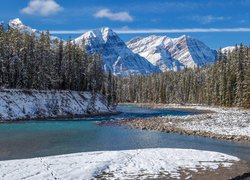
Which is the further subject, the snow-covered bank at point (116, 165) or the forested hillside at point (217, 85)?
the forested hillside at point (217, 85)

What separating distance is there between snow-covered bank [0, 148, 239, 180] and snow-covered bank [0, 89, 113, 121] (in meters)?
50.9

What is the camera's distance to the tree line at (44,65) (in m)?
91.6

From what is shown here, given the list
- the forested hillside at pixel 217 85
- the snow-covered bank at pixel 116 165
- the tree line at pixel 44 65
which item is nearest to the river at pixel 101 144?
the snow-covered bank at pixel 116 165

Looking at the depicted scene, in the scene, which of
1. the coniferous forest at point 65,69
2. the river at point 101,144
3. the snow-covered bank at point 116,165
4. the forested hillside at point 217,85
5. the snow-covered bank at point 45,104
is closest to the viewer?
the snow-covered bank at point 116,165

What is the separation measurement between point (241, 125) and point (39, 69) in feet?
200

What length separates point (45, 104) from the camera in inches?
3465

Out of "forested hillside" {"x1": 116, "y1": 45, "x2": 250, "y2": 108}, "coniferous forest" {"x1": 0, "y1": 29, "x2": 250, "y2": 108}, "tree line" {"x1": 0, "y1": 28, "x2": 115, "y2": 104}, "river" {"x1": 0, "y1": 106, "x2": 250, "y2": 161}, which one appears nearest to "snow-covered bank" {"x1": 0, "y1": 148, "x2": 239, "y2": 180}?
"river" {"x1": 0, "y1": 106, "x2": 250, "y2": 161}

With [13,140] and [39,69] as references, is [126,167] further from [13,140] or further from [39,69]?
[39,69]

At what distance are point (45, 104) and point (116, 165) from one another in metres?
66.8

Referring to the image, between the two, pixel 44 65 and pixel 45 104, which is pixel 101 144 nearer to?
pixel 45 104

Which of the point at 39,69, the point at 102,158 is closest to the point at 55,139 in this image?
the point at 102,158

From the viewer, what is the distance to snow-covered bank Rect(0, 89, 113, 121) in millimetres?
77500

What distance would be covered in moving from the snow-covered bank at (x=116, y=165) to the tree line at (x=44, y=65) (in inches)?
2701

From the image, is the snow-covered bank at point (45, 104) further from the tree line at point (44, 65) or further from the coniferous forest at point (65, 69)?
the coniferous forest at point (65, 69)
